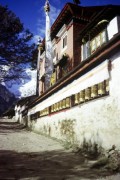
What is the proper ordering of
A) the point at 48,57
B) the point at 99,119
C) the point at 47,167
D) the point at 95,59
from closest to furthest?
the point at 47,167, the point at 99,119, the point at 95,59, the point at 48,57

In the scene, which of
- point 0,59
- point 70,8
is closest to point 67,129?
point 70,8

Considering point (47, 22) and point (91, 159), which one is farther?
point (47, 22)

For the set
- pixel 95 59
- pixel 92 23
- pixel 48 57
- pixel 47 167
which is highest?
pixel 48 57

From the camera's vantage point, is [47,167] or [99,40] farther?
[99,40]

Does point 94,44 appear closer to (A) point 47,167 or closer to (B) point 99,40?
(B) point 99,40

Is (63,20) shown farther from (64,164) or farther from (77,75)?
(64,164)

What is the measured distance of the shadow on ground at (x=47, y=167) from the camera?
5898 mm

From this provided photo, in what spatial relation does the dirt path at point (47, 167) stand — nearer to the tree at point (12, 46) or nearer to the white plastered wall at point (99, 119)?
the white plastered wall at point (99, 119)

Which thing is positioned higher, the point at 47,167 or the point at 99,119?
the point at 99,119

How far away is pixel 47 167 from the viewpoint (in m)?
6.90

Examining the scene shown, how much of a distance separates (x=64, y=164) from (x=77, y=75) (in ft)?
14.3

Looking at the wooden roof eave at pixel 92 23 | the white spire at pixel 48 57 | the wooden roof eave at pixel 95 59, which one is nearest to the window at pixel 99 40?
the wooden roof eave at pixel 92 23

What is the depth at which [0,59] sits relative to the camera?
77.5 ft

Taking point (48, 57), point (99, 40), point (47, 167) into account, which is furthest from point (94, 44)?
point (47, 167)
